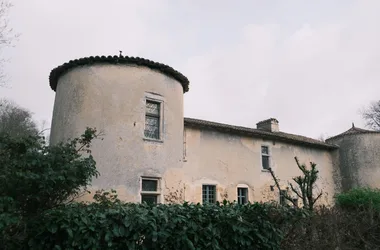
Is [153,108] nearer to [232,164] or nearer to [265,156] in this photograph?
[232,164]

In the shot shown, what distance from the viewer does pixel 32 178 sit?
17.0 ft

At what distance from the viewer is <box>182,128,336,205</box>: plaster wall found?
52.6 ft

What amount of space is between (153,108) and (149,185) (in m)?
2.93

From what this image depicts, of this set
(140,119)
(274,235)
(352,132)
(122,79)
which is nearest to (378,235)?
(274,235)

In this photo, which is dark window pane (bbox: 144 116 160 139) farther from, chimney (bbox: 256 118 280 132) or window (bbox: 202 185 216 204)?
chimney (bbox: 256 118 280 132)

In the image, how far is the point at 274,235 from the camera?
674cm

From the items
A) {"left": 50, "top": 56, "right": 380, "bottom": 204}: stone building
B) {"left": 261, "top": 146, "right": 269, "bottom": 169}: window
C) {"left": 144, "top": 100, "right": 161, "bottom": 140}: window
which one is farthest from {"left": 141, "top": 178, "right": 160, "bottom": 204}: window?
{"left": 261, "top": 146, "right": 269, "bottom": 169}: window

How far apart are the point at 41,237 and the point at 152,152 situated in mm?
7303

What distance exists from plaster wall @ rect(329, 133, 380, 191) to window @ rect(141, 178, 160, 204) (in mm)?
15439

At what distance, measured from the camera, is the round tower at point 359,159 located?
22.0 metres

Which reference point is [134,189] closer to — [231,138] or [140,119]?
[140,119]

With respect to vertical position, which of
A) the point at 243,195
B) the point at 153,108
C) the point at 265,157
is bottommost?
the point at 243,195

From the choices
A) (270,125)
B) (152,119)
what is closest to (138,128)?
(152,119)

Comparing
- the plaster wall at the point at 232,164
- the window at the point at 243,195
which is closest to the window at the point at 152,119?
the plaster wall at the point at 232,164
